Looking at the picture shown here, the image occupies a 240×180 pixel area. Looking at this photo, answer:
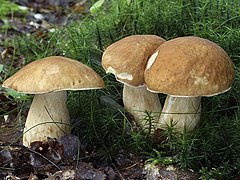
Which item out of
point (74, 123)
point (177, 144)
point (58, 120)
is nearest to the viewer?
point (177, 144)

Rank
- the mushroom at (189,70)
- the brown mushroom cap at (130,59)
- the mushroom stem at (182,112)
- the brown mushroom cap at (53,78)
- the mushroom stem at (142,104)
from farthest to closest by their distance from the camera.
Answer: the mushroom stem at (142,104) → the mushroom stem at (182,112) → the brown mushroom cap at (130,59) → the brown mushroom cap at (53,78) → the mushroom at (189,70)

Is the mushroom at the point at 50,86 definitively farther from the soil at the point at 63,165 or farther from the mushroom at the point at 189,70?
the mushroom at the point at 189,70

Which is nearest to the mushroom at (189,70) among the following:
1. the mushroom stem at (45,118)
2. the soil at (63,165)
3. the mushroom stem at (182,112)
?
the mushroom stem at (182,112)

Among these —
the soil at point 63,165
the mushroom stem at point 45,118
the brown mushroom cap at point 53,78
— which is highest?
the brown mushroom cap at point 53,78

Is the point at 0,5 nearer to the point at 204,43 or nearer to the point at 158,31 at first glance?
the point at 158,31

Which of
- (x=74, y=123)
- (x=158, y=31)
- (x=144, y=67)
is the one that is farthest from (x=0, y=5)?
(x=144, y=67)

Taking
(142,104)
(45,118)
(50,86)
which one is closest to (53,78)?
(50,86)

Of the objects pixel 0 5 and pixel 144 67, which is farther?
pixel 0 5
